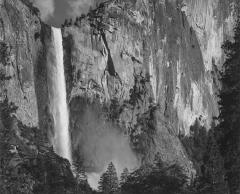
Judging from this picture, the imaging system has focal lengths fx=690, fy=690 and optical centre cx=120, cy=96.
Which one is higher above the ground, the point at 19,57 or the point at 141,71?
the point at 141,71

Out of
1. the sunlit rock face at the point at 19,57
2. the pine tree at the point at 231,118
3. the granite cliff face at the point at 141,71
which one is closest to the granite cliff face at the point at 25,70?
the sunlit rock face at the point at 19,57

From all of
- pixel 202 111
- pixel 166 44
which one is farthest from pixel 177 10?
pixel 202 111

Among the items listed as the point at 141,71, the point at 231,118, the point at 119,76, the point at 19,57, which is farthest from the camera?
the point at 141,71

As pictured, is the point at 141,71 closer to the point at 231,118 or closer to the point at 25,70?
the point at 25,70

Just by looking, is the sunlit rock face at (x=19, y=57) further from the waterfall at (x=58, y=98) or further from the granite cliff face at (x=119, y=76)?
the waterfall at (x=58, y=98)

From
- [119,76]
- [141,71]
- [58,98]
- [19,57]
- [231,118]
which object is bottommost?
[231,118]

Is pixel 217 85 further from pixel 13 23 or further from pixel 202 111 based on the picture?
pixel 13 23

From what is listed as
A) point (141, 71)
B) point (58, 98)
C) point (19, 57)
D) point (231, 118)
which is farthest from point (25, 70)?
point (231, 118)
